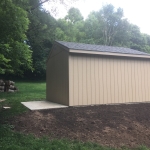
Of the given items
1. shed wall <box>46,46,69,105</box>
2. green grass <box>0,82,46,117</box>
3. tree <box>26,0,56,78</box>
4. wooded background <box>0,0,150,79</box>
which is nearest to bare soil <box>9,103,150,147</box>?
green grass <box>0,82,46,117</box>

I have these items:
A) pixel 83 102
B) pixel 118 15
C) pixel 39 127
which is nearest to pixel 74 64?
pixel 83 102

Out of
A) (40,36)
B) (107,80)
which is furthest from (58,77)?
(40,36)

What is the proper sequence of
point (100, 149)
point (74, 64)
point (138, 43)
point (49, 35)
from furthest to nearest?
point (138, 43), point (49, 35), point (74, 64), point (100, 149)

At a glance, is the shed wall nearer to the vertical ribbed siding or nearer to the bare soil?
the vertical ribbed siding

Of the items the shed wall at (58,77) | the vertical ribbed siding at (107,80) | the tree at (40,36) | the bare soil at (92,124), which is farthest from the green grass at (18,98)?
the tree at (40,36)

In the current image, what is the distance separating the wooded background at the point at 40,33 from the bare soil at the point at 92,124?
4285 millimetres

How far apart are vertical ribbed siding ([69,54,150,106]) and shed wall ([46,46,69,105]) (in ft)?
1.20

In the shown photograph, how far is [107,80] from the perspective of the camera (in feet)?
23.8

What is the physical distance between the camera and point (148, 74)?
8227mm

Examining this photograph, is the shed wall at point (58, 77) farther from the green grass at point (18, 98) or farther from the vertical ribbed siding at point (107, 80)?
the green grass at point (18, 98)

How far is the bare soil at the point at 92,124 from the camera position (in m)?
4.24

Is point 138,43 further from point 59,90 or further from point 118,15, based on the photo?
point 59,90

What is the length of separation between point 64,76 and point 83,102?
1239 millimetres

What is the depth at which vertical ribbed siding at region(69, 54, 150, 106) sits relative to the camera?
6676mm
